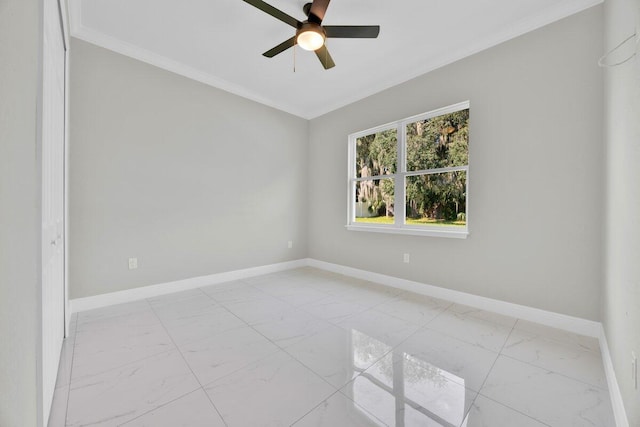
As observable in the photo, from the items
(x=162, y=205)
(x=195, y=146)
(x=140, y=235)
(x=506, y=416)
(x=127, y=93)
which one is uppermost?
(x=127, y=93)

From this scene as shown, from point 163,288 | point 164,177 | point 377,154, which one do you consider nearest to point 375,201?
point 377,154

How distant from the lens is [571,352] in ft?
6.24

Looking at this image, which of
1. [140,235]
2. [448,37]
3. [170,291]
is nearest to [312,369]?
[170,291]

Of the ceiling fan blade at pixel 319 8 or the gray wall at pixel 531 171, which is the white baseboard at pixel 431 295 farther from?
the ceiling fan blade at pixel 319 8

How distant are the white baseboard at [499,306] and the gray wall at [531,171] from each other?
0.19ft

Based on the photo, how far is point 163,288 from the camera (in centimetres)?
309

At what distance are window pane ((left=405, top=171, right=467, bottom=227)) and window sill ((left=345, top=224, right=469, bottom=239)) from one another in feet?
0.38

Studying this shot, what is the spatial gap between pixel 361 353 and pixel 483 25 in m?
3.16

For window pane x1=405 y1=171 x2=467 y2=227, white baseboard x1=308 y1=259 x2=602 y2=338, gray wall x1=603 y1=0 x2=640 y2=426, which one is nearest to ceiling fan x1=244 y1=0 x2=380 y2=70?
gray wall x1=603 y1=0 x2=640 y2=426

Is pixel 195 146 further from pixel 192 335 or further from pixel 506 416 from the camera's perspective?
pixel 506 416

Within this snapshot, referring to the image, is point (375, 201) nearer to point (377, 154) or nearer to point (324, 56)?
point (377, 154)

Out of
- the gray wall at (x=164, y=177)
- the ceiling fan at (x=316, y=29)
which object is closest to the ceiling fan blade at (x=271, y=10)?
the ceiling fan at (x=316, y=29)

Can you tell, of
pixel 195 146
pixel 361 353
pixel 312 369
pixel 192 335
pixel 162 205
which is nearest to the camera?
pixel 312 369

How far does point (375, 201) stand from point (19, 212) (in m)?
3.60
